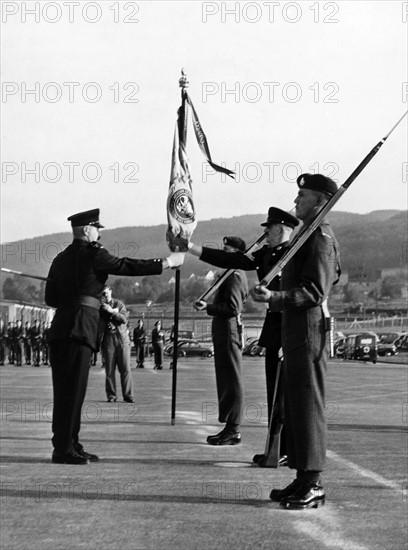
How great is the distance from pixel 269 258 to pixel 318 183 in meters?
1.06

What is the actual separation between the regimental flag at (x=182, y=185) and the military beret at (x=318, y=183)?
1.09 m

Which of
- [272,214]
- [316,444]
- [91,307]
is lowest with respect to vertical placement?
[316,444]

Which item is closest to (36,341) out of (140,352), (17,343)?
(17,343)

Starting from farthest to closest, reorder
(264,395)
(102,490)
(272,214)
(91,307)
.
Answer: (264,395) → (102,490) → (272,214) → (91,307)

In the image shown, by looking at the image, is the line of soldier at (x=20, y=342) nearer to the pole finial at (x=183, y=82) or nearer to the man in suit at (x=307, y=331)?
the man in suit at (x=307, y=331)

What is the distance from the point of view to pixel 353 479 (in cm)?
827

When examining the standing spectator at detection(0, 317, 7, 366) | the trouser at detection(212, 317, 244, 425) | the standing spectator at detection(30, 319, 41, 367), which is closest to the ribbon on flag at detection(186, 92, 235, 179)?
the trouser at detection(212, 317, 244, 425)

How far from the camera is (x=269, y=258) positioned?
4.83 meters

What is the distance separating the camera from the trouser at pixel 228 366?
8.86 m

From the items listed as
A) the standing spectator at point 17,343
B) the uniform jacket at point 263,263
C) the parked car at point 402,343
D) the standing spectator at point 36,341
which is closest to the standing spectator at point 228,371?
the uniform jacket at point 263,263

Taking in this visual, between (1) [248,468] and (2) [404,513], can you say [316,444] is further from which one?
(1) [248,468]

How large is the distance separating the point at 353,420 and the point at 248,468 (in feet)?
20.8

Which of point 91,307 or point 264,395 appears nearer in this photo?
point 91,307

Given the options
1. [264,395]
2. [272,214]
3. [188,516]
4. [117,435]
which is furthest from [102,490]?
[264,395]
